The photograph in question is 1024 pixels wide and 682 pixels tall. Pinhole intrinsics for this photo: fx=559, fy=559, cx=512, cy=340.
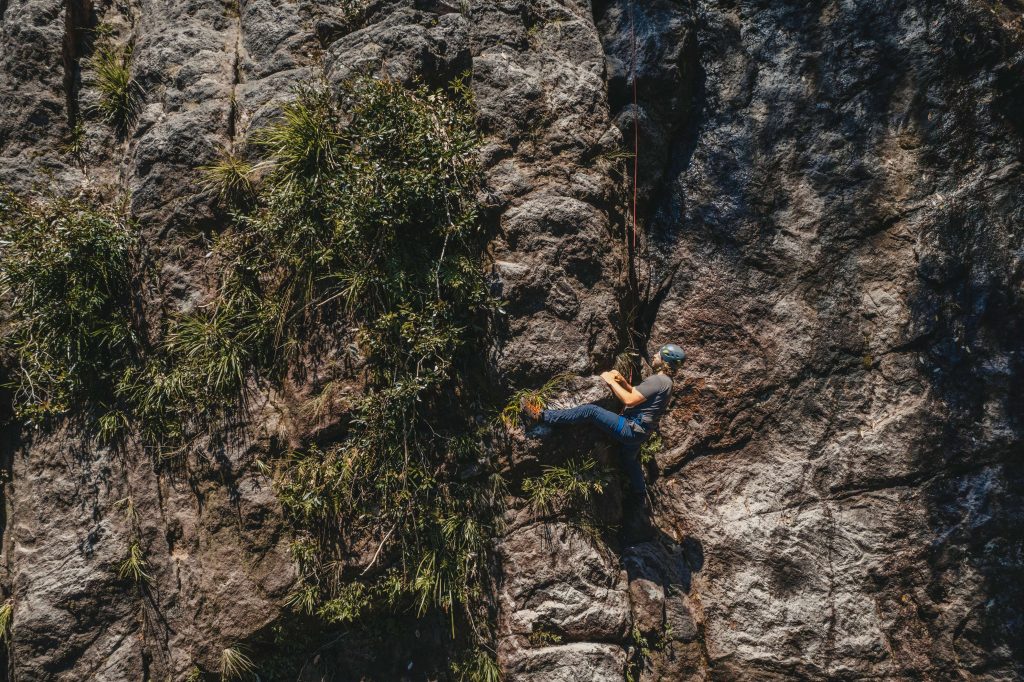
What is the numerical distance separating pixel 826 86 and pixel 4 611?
10329 mm

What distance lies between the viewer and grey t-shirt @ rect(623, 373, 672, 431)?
5.71 metres

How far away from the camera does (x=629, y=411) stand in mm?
5820

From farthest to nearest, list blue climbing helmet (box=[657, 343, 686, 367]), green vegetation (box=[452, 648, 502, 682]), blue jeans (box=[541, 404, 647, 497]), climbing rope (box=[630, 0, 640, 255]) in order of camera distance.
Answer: climbing rope (box=[630, 0, 640, 255]) → blue climbing helmet (box=[657, 343, 686, 367]) → blue jeans (box=[541, 404, 647, 497]) → green vegetation (box=[452, 648, 502, 682])

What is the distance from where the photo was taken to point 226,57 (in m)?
6.70

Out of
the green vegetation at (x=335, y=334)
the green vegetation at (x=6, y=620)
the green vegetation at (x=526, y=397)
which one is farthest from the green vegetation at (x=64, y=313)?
the green vegetation at (x=526, y=397)

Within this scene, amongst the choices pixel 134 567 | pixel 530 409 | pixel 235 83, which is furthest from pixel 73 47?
pixel 530 409

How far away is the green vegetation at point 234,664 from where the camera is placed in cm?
540

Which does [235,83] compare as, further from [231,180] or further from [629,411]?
[629,411]

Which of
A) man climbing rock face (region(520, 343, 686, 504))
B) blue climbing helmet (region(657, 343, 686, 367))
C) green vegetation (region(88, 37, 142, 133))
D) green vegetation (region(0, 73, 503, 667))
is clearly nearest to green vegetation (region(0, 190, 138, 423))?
green vegetation (region(0, 73, 503, 667))

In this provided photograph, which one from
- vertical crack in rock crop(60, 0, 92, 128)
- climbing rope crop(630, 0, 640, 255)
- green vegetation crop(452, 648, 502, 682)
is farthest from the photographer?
vertical crack in rock crop(60, 0, 92, 128)

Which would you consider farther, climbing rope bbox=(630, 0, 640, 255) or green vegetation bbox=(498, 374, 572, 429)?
climbing rope bbox=(630, 0, 640, 255)

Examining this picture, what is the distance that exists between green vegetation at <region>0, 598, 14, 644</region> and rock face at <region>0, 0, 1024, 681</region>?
0.31 ft

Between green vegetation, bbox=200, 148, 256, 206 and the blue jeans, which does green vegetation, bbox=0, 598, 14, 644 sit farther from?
the blue jeans

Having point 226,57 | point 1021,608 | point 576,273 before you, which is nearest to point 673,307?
point 576,273
